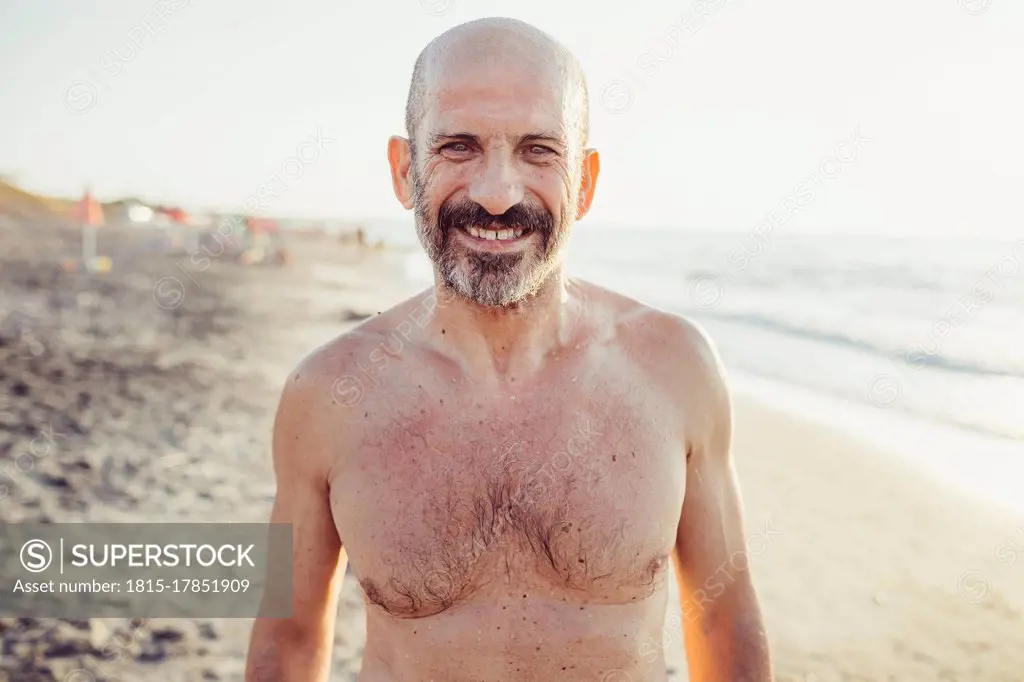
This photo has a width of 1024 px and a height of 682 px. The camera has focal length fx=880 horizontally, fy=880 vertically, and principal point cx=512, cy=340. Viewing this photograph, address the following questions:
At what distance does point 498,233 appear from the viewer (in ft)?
6.55

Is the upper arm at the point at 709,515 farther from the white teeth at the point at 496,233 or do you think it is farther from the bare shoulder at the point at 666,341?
the white teeth at the point at 496,233

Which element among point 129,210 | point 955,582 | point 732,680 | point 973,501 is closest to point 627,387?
point 732,680

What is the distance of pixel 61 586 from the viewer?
14.4ft

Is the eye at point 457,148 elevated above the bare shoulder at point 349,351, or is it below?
above

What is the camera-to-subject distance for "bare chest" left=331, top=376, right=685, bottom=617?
2.06m

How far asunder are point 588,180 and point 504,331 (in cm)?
44

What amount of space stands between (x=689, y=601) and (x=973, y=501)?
5492mm

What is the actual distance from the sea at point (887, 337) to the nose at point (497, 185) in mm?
4366

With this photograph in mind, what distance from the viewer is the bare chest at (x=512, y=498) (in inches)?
81.3

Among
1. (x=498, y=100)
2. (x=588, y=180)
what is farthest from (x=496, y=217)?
(x=588, y=180)

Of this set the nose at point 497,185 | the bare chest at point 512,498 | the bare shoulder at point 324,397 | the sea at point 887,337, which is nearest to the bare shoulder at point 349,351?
the bare shoulder at point 324,397

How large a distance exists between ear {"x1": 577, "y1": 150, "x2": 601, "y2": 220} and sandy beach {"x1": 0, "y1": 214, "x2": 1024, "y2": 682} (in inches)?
110

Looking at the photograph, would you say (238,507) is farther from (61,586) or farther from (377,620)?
(377,620)

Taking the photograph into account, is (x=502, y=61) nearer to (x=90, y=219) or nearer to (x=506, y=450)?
(x=506, y=450)
